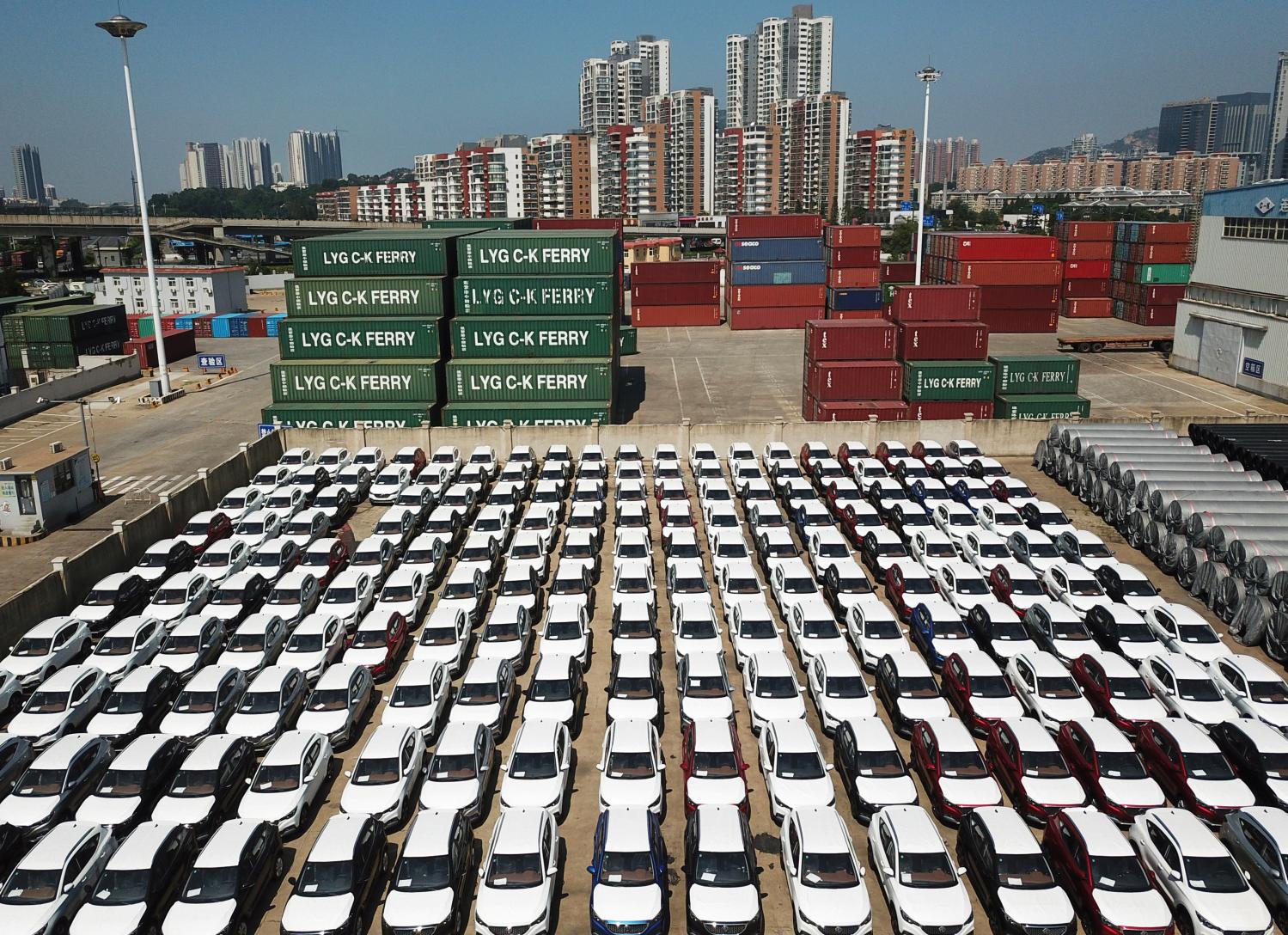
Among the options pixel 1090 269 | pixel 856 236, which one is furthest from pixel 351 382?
pixel 1090 269

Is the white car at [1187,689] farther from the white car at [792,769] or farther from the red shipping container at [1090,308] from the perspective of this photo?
the red shipping container at [1090,308]

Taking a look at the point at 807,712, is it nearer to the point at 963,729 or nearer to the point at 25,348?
the point at 963,729

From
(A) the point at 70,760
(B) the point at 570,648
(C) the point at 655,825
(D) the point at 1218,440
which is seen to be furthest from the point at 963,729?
(D) the point at 1218,440

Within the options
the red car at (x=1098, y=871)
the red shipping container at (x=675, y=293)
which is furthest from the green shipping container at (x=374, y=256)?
the red shipping container at (x=675, y=293)

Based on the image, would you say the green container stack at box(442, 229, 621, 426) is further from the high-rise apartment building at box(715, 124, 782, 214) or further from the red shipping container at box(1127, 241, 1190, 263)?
the high-rise apartment building at box(715, 124, 782, 214)

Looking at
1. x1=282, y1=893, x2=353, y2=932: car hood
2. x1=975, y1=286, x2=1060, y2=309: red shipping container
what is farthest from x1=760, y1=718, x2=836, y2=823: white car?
x1=975, y1=286, x2=1060, y2=309: red shipping container
